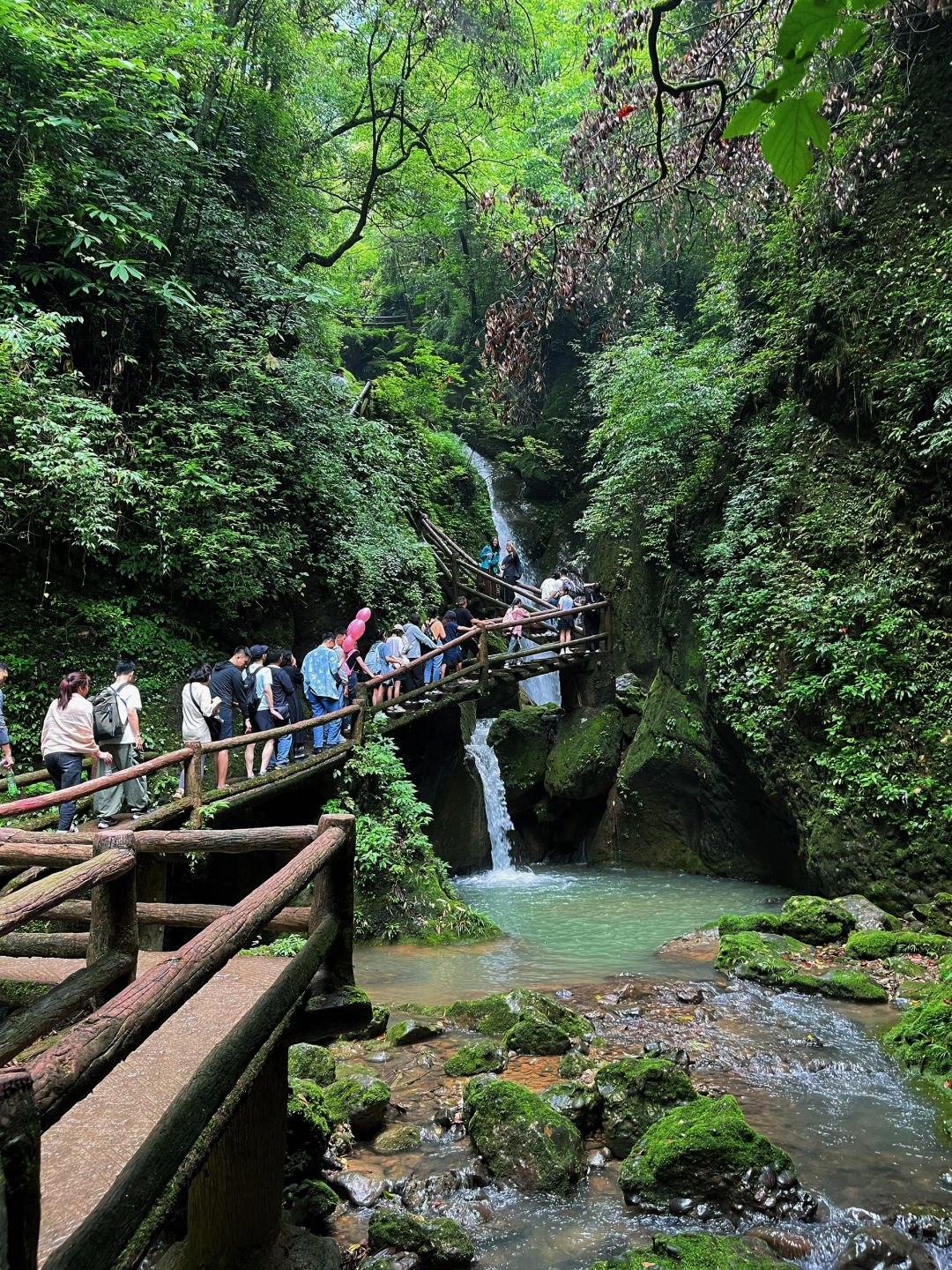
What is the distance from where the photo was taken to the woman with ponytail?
6484 mm

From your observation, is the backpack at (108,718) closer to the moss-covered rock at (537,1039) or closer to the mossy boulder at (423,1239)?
the moss-covered rock at (537,1039)

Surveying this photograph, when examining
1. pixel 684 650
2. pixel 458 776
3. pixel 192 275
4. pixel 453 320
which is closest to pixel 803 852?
pixel 684 650

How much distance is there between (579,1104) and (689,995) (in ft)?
8.13

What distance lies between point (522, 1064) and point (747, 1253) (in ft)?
7.67

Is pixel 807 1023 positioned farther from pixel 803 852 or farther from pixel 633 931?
pixel 803 852

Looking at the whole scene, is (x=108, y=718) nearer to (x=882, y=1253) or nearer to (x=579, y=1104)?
(x=579, y=1104)

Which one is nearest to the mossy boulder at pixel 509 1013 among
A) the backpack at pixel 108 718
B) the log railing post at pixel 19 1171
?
the backpack at pixel 108 718

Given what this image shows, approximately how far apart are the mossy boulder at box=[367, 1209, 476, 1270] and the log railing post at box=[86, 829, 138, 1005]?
2.17 meters

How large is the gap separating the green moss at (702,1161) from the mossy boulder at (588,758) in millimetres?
10397

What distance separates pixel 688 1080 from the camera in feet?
15.9

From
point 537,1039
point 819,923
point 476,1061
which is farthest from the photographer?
point 819,923

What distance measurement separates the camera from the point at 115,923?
2.28 meters

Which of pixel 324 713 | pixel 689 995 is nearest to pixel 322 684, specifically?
pixel 324 713

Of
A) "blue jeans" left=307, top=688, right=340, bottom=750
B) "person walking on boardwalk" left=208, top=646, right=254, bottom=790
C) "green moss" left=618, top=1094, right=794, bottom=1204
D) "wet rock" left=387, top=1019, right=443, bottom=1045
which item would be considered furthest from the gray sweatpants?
"green moss" left=618, top=1094, right=794, bottom=1204
